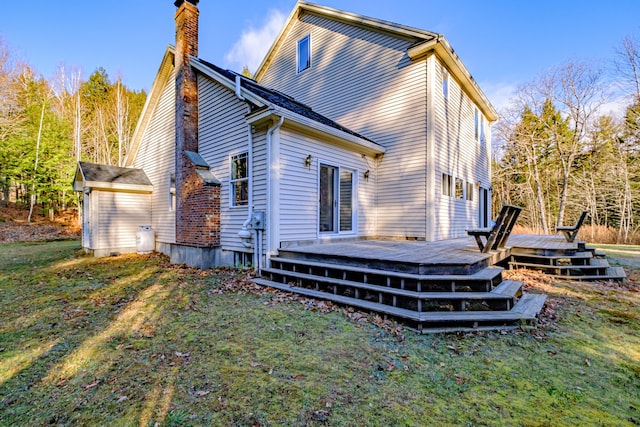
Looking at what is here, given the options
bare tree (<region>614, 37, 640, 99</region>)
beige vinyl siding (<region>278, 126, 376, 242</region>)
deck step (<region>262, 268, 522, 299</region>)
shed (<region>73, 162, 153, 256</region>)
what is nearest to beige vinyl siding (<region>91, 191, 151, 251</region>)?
shed (<region>73, 162, 153, 256</region>)

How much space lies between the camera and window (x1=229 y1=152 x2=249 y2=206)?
24.8ft

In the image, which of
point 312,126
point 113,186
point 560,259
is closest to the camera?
point 312,126

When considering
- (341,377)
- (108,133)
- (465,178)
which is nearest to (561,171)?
(465,178)

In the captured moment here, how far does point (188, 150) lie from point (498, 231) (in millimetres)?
8390

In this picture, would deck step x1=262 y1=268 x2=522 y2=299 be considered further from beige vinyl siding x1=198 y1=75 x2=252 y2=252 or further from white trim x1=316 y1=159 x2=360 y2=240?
beige vinyl siding x1=198 y1=75 x2=252 y2=252

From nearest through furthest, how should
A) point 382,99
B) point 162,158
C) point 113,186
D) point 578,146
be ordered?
point 382,99, point 113,186, point 162,158, point 578,146

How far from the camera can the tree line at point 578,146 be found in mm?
18391

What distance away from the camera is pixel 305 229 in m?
7.38

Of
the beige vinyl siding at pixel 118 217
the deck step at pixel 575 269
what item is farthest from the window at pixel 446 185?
the beige vinyl siding at pixel 118 217

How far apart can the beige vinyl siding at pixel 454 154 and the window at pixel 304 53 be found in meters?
5.24

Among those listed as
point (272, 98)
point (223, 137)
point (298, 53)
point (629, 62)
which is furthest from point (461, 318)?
point (629, 62)

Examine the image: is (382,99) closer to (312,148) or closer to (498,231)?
(312,148)

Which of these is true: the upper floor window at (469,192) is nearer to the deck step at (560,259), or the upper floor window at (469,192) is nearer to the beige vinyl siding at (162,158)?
the deck step at (560,259)

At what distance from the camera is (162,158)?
10570 mm
